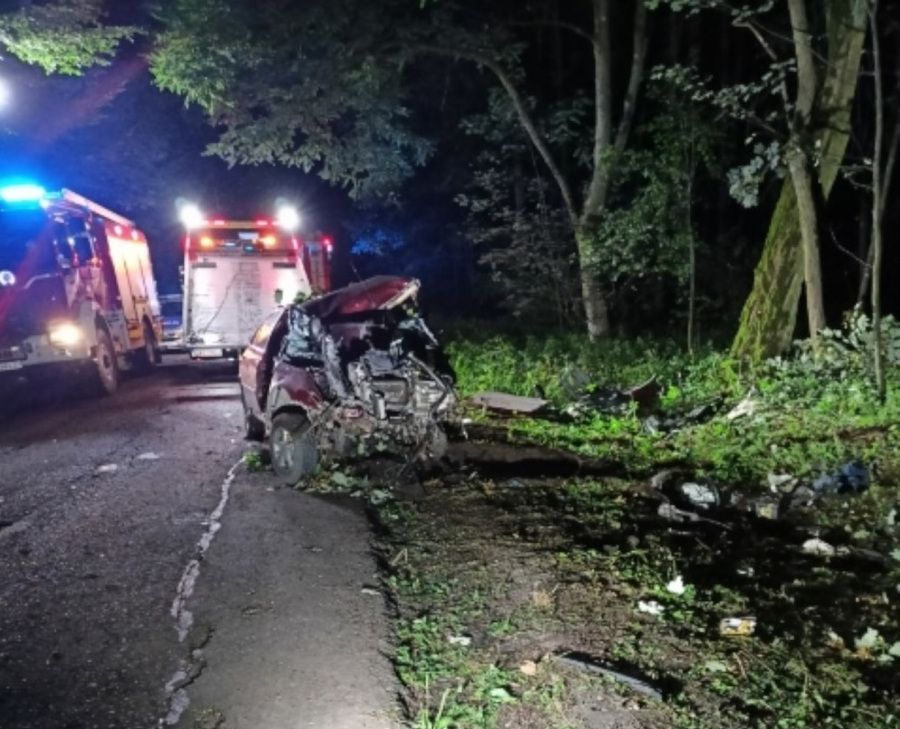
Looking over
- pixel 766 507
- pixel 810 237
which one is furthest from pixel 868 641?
pixel 810 237

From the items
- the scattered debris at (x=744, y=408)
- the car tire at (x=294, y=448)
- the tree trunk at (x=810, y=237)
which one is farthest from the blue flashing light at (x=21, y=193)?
the tree trunk at (x=810, y=237)

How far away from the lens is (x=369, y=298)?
8.50m

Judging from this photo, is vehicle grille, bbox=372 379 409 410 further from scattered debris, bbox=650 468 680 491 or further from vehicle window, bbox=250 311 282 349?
scattered debris, bbox=650 468 680 491

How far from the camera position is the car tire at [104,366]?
13.6 metres

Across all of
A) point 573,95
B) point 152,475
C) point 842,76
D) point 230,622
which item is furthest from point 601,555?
point 573,95

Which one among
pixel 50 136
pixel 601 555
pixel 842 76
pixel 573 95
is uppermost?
pixel 50 136

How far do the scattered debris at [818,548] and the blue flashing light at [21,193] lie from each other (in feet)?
39.3

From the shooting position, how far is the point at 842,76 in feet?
31.2

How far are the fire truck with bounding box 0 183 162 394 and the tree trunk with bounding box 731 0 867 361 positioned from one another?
10.0 meters

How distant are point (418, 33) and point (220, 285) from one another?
6.03 metres

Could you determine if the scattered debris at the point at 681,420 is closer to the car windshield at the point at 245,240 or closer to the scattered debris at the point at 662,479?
the scattered debris at the point at 662,479

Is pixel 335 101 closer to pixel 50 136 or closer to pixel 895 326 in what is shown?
pixel 895 326

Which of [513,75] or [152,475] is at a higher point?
[513,75]

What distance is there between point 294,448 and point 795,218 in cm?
689
